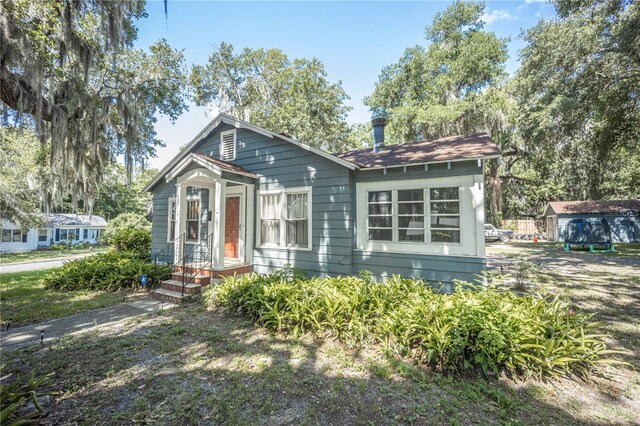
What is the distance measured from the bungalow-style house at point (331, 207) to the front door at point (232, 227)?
0.10ft

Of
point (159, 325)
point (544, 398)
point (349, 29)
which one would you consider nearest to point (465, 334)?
point (544, 398)

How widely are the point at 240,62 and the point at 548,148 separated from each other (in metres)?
20.7

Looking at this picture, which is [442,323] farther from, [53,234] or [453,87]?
[53,234]

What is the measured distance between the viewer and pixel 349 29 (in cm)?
982

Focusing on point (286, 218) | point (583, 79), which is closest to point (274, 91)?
point (286, 218)

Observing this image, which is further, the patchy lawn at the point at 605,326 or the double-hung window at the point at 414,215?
the double-hung window at the point at 414,215

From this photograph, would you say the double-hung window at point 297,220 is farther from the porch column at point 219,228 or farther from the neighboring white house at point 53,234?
the neighboring white house at point 53,234

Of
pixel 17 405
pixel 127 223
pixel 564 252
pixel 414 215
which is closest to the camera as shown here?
pixel 17 405

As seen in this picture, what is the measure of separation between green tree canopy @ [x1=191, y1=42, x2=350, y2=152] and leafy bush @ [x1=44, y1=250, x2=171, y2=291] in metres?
14.5

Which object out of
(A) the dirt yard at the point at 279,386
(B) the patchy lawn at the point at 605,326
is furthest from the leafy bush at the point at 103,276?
(B) the patchy lawn at the point at 605,326

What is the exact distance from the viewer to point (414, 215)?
663cm

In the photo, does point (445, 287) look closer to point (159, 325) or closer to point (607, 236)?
point (159, 325)

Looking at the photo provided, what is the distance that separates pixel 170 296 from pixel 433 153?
7.31 meters

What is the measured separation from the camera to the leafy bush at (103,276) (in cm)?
810
